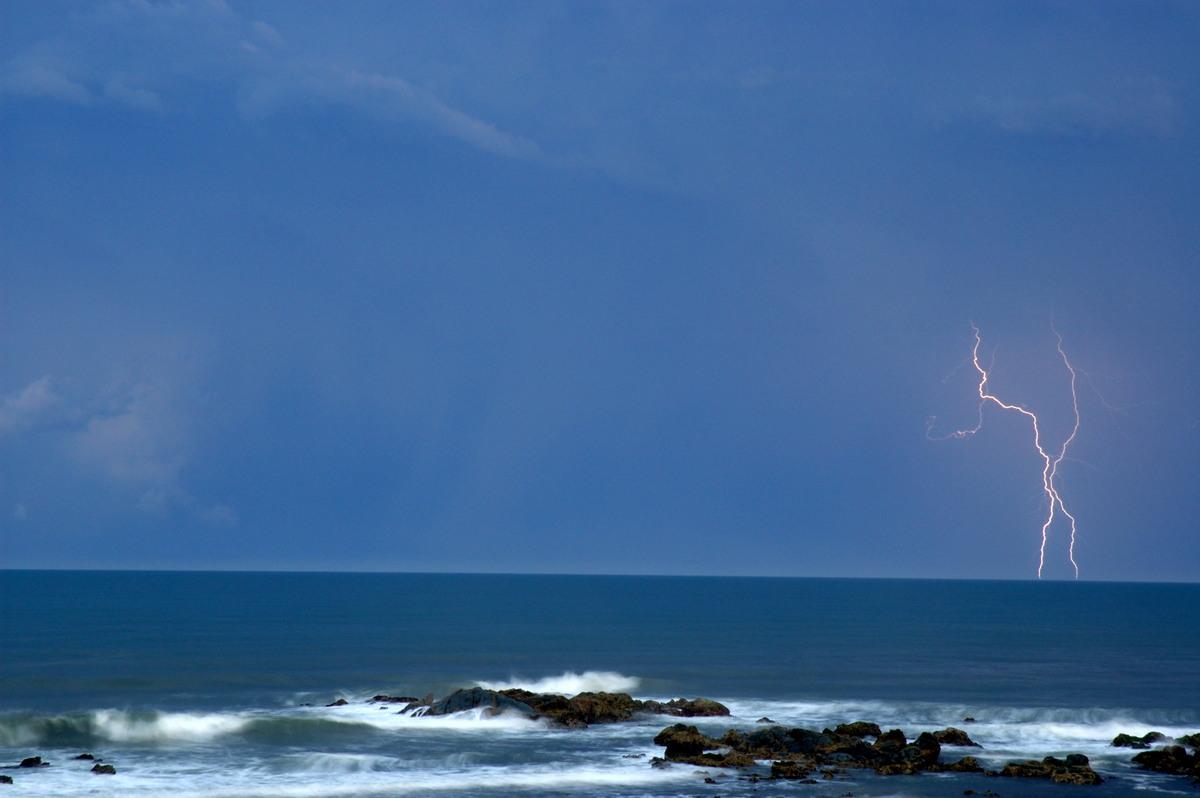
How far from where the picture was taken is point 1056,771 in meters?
25.8

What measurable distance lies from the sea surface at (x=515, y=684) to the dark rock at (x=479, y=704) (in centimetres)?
57

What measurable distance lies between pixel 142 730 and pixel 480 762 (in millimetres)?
11574

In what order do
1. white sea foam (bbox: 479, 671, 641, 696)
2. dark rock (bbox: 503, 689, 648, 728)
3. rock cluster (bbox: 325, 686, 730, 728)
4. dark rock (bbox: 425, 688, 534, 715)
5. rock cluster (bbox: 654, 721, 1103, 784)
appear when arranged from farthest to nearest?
white sea foam (bbox: 479, 671, 641, 696)
dark rock (bbox: 425, 688, 534, 715)
rock cluster (bbox: 325, 686, 730, 728)
dark rock (bbox: 503, 689, 648, 728)
rock cluster (bbox: 654, 721, 1103, 784)

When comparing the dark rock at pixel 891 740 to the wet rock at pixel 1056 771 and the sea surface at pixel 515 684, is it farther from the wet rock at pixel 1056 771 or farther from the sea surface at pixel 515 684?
the wet rock at pixel 1056 771

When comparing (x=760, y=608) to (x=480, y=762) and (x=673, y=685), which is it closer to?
(x=673, y=685)

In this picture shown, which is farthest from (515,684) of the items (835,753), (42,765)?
(42,765)

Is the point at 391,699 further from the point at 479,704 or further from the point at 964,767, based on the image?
the point at 964,767

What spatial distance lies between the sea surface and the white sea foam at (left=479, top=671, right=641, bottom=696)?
0.17m

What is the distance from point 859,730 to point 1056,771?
5.88 meters

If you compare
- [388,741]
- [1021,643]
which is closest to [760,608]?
[1021,643]

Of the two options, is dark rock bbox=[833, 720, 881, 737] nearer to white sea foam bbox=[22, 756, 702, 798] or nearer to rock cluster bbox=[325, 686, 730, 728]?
rock cluster bbox=[325, 686, 730, 728]

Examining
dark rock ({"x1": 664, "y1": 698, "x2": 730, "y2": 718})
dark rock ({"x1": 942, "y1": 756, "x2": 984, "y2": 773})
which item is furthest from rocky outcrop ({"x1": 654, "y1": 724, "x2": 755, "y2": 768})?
dark rock ({"x1": 942, "y1": 756, "x2": 984, "y2": 773})

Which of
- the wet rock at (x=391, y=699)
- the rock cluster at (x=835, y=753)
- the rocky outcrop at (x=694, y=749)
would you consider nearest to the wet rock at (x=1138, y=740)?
the rock cluster at (x=835, y=753)

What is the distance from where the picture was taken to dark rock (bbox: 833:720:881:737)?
30141mm
